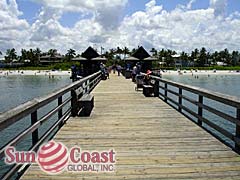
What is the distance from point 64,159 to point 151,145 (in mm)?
1399

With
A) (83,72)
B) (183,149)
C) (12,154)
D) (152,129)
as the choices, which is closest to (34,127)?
(12,154)

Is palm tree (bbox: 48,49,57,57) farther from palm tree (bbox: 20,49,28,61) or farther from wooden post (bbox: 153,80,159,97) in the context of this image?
wooden post (bbox: 153,80,159,97)

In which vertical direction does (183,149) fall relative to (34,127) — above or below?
below

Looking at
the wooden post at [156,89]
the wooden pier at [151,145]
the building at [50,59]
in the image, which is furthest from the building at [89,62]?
the building at [50,59]

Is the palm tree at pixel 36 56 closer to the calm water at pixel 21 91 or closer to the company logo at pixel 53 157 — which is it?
the calm water at pixel 21 91

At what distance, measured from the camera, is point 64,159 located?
167 inches

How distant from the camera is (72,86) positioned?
7.36 m

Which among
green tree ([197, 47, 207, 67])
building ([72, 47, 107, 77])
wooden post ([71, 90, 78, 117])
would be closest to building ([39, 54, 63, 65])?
green tree ([197, 47, 207, 67])

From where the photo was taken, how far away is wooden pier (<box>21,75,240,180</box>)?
12.3ft

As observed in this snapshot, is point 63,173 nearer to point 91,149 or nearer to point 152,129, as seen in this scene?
point 91,149

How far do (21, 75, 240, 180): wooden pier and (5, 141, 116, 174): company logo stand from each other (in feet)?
0.37

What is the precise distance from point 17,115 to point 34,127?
703 millimetres

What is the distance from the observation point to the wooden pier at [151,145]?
3.75 m

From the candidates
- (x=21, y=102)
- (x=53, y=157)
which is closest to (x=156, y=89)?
(x=53, y=157)
